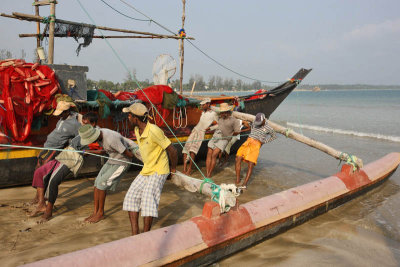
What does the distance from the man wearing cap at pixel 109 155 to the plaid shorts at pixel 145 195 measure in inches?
17.0

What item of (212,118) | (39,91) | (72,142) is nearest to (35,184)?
(72,142)

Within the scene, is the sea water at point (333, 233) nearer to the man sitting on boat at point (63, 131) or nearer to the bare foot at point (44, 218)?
the bare foot at point (44, 218)

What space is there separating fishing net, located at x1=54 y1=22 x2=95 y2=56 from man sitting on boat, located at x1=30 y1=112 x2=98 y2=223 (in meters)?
5.27

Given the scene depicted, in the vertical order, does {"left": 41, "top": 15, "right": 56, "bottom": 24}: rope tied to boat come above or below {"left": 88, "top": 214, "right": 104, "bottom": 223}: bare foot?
above

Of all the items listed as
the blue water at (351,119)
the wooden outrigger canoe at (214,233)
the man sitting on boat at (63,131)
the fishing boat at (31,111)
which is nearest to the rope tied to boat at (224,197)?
the wooden outrigger canoe at (214,233)

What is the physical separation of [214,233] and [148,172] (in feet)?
3.05

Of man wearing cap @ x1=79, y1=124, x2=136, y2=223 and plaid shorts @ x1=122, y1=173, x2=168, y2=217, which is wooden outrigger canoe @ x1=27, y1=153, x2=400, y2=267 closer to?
plaid shorts @ x1=122, y1=173, x2=168, y2=217

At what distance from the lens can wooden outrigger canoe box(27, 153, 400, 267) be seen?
2375 millimetres

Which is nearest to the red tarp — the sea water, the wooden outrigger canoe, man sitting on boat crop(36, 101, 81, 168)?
man sitting on boat crop(36, 101, 81, 168)

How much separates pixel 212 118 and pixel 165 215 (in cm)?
283

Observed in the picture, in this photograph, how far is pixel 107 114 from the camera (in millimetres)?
5891

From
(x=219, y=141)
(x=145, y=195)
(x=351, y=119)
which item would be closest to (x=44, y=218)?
(x=145, y=195)

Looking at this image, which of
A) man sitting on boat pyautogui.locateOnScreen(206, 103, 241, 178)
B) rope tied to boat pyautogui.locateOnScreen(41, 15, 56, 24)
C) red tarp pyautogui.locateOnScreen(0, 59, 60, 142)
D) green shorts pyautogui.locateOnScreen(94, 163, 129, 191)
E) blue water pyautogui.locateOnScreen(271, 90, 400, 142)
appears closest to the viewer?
green shorts pyautogui.locateOnScreen(94, 163, 129, 191)

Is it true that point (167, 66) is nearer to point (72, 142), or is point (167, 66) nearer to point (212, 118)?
point (212, 118)
